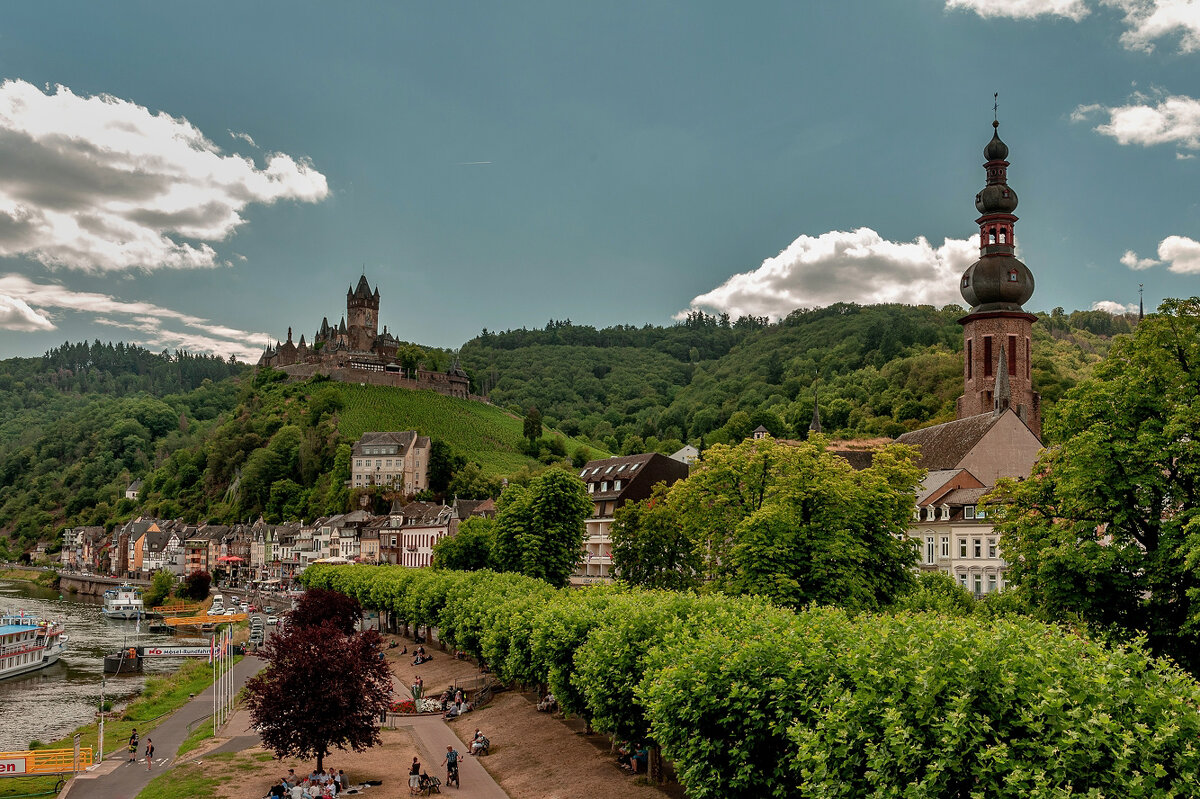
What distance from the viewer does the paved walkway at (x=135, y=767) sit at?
129ft

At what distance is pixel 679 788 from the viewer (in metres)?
33.2

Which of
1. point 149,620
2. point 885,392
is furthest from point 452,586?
point 885,392

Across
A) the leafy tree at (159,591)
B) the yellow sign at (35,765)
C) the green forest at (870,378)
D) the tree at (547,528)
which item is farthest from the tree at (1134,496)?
the leafy tree at (159,591)

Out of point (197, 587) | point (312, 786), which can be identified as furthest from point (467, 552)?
point (197, 587)

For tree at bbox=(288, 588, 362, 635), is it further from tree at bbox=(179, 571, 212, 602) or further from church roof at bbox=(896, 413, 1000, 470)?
tree at bbox=(179, 571, 212, 602)

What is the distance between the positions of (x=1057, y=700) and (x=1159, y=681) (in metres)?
2.41

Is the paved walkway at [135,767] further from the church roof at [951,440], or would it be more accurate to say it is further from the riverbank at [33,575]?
the riverbank at [33,575]

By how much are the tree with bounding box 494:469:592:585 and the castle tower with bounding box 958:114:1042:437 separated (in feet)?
142

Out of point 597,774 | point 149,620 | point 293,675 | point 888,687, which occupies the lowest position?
point 149,620

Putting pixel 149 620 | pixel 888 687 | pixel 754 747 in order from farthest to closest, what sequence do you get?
pixel 149 620, pixel 754 747, pixel 888 687

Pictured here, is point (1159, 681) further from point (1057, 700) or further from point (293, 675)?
point (293, 675)

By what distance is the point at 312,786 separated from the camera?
118 feet

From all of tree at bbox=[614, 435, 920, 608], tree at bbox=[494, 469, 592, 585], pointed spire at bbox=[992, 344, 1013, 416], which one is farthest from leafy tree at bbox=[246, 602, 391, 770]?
pointed spire at bbox=[992, 344, 1013, 416]

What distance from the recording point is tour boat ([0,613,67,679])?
7762 centimetres
